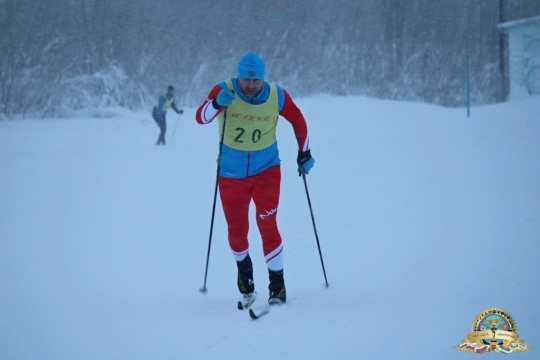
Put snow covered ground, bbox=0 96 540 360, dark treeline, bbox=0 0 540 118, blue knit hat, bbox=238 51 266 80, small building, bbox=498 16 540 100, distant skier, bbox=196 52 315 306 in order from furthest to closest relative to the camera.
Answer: dark treeline, bbox=0 0 540 118
small building, bbox=498 16 540 100
distant skier, bbox=196 52 315 306
blue knit hat, bbox=238 51 266 80
snow covered ground, bbox=0 96 540 360

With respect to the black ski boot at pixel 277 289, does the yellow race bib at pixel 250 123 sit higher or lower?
higher

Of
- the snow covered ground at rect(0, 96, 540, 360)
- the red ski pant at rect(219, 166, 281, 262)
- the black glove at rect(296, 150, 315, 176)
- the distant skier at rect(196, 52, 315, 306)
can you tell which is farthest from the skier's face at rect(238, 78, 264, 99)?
the snow covered ground at rect(0, 96, 540, 360)

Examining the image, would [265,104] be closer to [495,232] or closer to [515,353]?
[515,353]

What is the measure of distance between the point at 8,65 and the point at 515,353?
25428 mm

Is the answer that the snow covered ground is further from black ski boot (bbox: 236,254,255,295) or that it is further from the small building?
the small building

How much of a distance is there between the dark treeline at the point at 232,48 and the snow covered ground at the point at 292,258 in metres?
15.2

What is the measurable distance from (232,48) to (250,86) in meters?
26.0

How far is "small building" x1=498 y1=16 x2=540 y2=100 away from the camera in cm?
1839

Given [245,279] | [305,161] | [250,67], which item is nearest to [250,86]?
[250,67]

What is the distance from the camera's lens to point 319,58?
90.6 feet

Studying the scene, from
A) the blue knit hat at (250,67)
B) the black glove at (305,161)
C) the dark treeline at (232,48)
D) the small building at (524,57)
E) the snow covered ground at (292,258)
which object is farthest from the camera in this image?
the dark treeline at (232,48)

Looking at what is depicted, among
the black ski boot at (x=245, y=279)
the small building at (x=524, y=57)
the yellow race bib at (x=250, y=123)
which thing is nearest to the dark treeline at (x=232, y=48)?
the small building at (x=524, y=57)

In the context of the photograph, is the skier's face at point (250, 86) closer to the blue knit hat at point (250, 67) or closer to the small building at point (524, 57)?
the blue knit hat at point (250, 67)

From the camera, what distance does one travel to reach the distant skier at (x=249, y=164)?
3426 mm
